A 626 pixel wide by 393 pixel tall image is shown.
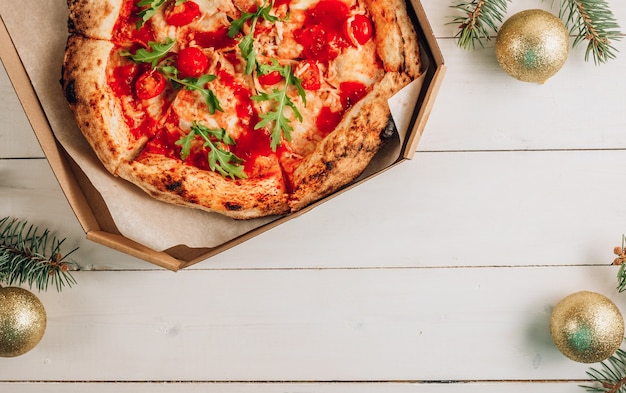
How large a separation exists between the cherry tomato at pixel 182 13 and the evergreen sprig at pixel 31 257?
0.82m

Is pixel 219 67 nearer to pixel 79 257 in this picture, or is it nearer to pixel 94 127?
pixel 94 127

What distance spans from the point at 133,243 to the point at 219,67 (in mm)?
615

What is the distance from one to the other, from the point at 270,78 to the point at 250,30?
15cm

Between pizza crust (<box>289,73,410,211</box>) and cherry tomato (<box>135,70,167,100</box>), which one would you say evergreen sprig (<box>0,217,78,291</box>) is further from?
pizza crust (<box>289,73,410,211</box>)

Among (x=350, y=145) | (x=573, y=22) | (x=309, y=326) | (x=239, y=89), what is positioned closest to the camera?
(x=350, y=145)

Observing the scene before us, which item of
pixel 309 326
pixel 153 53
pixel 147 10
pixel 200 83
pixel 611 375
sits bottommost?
pixel 611 375

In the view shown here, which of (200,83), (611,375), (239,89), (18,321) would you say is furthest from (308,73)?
(611,375)

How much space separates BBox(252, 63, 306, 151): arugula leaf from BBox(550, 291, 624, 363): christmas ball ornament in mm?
1055

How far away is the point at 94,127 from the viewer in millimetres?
2014

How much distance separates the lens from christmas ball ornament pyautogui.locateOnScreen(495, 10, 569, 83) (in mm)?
1969

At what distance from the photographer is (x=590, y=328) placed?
205 cm

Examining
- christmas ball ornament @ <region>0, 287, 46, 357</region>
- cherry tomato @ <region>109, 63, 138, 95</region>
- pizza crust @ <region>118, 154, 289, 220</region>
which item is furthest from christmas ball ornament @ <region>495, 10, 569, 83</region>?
christmas ball ornament @ <region>0, 287, 46, 357</region>

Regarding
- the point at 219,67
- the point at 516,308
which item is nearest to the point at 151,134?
the point at 219,67

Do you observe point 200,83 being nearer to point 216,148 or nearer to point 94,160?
point 216,148
